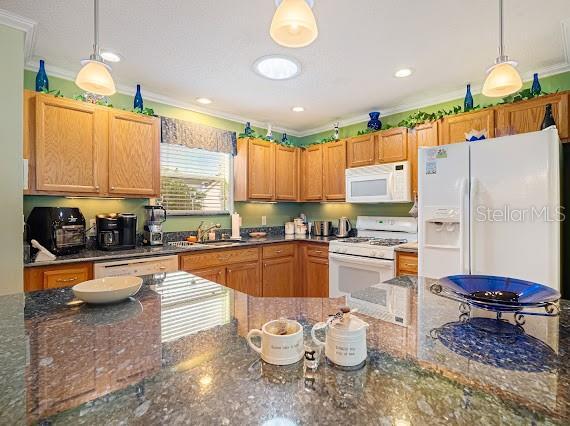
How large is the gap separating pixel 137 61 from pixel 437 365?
9.34 ft

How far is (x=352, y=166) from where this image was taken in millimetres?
3738

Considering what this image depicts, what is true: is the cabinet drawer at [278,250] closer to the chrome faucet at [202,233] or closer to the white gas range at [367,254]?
the white gas range at [367,254]

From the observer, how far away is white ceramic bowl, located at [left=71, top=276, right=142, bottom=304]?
1.12 metres

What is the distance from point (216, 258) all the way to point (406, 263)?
182 centimetres

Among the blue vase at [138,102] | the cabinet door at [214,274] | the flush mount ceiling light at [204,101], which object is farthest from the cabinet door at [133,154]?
the cabinet door at [214,274]

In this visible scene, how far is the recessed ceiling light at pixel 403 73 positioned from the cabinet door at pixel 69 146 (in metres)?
2.59

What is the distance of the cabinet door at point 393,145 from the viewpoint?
3.25 m

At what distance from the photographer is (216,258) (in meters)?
3.06

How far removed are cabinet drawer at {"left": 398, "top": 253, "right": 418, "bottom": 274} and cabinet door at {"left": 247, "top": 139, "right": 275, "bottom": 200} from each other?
71.5 inches

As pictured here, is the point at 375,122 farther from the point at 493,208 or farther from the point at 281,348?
the point at 281,348

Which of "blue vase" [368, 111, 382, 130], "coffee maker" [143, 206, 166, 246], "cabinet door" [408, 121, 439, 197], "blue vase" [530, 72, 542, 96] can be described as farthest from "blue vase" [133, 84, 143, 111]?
"blue vase" [530, 72, 542, 96]

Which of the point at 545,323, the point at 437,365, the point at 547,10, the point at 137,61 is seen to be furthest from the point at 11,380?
the point at 547,10

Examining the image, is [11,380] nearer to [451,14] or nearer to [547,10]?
[451,14]

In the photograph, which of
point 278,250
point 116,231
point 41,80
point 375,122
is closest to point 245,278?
point 278,250
